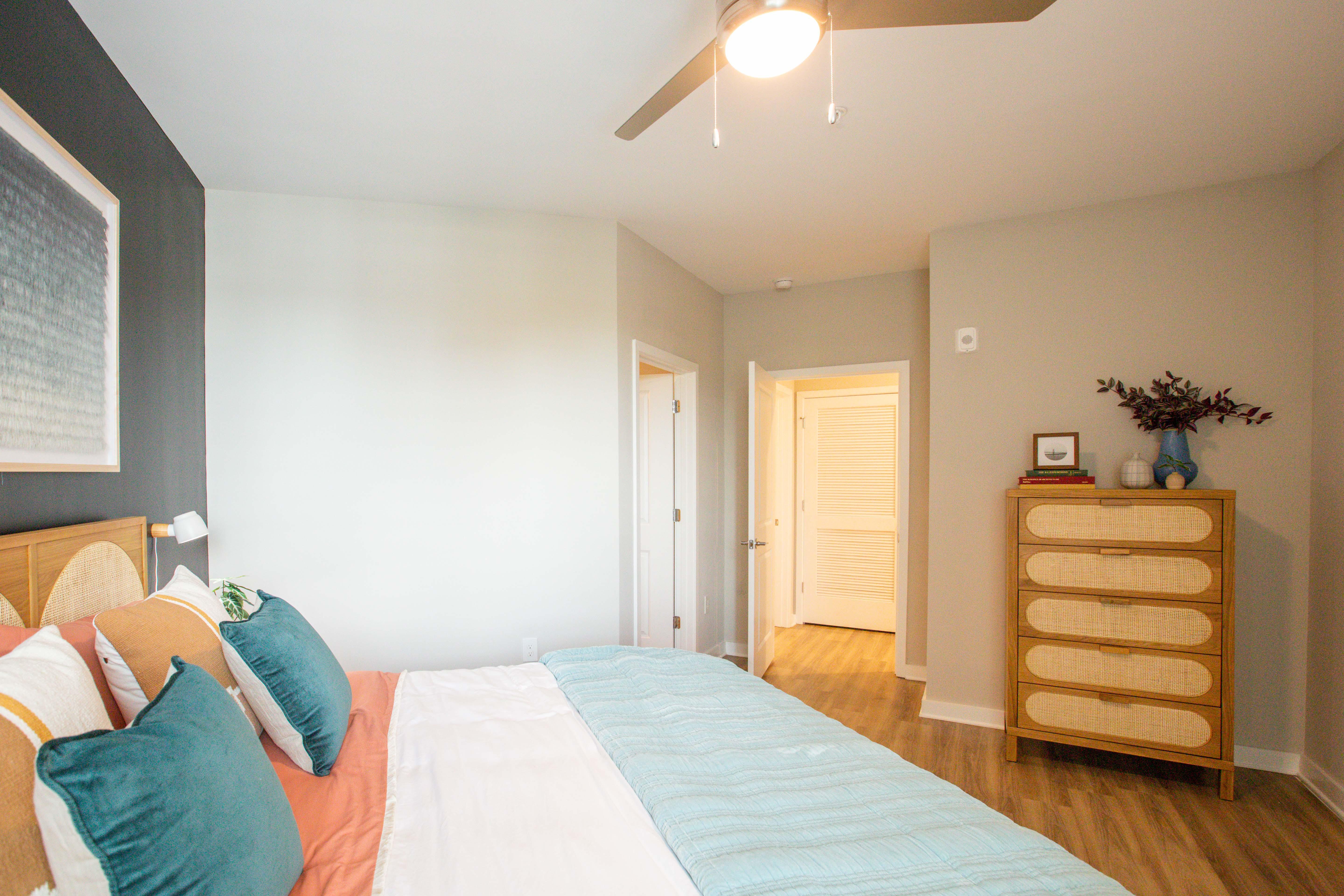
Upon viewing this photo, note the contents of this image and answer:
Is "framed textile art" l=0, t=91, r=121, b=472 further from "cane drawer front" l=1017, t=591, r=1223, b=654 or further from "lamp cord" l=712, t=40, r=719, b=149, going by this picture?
"cane drawer front" l=1017, t=591, r=1223, b=654

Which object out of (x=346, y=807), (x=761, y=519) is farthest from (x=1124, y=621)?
(x=346, y=807)

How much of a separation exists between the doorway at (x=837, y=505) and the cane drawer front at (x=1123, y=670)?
73.4 inches

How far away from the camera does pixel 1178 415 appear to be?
2828mm

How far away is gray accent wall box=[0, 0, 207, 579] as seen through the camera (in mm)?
1578

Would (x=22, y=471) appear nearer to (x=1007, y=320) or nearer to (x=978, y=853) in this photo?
(x=978, y=853)

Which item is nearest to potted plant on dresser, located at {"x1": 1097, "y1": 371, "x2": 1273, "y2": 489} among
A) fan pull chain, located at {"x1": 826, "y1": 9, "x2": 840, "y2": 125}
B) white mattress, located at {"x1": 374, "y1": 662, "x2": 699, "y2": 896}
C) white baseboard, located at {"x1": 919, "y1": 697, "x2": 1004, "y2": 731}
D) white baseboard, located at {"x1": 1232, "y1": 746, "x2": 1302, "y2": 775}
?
white baseboard, located at {"x1": 1232, "y1": 746, "x2": 1302, "y2": 775}

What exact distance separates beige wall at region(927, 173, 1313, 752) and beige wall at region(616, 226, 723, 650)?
142 centimetres

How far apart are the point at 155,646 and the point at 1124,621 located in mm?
3310

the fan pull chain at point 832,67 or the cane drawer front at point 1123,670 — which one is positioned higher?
the fan pull chain at point 832,67

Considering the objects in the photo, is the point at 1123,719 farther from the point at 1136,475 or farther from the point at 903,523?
the point at 903,523

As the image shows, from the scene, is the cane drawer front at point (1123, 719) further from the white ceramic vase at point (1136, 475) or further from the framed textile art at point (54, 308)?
the framed textile art at point (54, 308)

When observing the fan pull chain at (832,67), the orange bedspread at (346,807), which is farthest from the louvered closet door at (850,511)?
the orange bedspread at (346,807)

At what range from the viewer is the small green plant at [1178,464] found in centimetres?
278

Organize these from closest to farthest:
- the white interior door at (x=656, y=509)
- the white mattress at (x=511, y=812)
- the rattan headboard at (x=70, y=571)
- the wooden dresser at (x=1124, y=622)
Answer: the white mattress at (x=511, y=812)
the rattan headboard at (x=70, y=571)
the wooden dresser at (x=1124, y=622)
the white interior door at (x=656, y=509)
